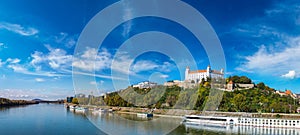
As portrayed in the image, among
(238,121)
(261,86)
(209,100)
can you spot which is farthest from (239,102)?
(261,86)

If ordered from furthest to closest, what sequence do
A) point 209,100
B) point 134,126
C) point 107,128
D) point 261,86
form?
point 261,86
point 209,100
point 134,126
point 107,128

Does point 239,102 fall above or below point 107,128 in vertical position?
above

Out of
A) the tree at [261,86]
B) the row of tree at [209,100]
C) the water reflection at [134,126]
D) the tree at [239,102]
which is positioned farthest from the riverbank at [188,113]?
the tree at [261,86]

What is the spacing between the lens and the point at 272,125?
14.1m

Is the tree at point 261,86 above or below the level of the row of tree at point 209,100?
above

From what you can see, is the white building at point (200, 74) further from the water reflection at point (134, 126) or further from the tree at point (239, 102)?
the water reflection at point (134, 126)

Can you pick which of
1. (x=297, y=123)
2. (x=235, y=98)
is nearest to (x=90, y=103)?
(x=235, y=98)

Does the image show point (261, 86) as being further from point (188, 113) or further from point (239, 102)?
point (188, 113)

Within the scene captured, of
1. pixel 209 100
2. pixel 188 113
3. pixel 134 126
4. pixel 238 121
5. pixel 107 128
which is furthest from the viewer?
pixel 209 100

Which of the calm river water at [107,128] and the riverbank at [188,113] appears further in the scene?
the riverbank at [188,113]

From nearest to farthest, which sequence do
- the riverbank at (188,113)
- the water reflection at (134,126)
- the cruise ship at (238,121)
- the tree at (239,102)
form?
the water reflection at (134,126), the cruise ship at (238,121), the riverbank at (188,113), the tree at (239,102)

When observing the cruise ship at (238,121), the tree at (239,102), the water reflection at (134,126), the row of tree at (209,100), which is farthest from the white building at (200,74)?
the water reflection at (134,126)

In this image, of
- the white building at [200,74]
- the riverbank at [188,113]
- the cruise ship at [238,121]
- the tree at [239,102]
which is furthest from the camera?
the white building at [200,74]

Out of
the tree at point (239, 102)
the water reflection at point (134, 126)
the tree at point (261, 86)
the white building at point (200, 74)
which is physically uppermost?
the white building at point (200, 74)
